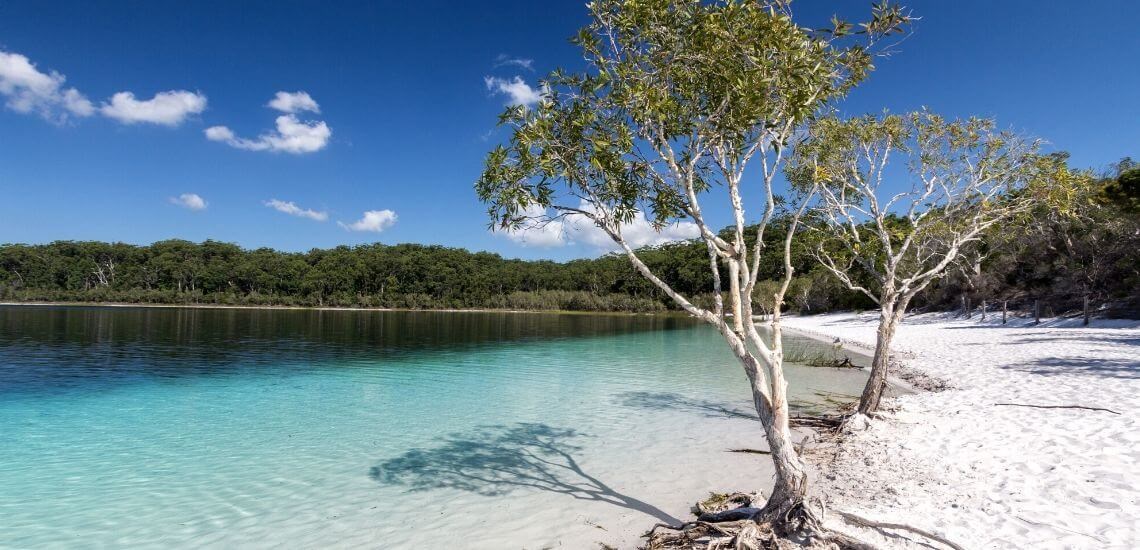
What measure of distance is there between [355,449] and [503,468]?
3.24 meters

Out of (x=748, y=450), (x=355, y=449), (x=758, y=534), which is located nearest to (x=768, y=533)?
(x=758, y=534)

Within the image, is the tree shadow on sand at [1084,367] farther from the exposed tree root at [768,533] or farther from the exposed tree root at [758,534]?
the exposed tree root at [758,534]

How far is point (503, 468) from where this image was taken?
9.00 m

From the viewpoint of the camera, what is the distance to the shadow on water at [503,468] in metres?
7.88

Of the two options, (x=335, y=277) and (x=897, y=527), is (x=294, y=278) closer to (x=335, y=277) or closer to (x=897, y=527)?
(x=335, y=277)

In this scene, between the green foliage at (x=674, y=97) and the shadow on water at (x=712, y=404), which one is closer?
the green foliage at (x=674, y=97)

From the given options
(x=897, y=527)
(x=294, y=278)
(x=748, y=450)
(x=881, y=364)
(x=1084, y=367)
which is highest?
(x=294, y=278)

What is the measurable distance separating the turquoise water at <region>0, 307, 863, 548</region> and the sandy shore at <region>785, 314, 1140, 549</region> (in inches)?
74.4

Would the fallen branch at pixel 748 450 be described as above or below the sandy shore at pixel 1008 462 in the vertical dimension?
below

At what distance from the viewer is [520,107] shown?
613cm

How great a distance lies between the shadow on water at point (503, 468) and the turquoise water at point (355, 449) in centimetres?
5

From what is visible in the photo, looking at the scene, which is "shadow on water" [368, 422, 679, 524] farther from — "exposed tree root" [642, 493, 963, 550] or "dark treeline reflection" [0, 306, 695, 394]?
"dark treeline reflection" [0, 306, 695, 394]

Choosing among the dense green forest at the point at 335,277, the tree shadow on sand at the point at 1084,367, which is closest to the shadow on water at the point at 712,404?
the tree shadow on sand at the point at 1084,367

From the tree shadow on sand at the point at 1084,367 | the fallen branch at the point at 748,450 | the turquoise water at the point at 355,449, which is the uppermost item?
the tree shadow on sand at the point at 1084,367
